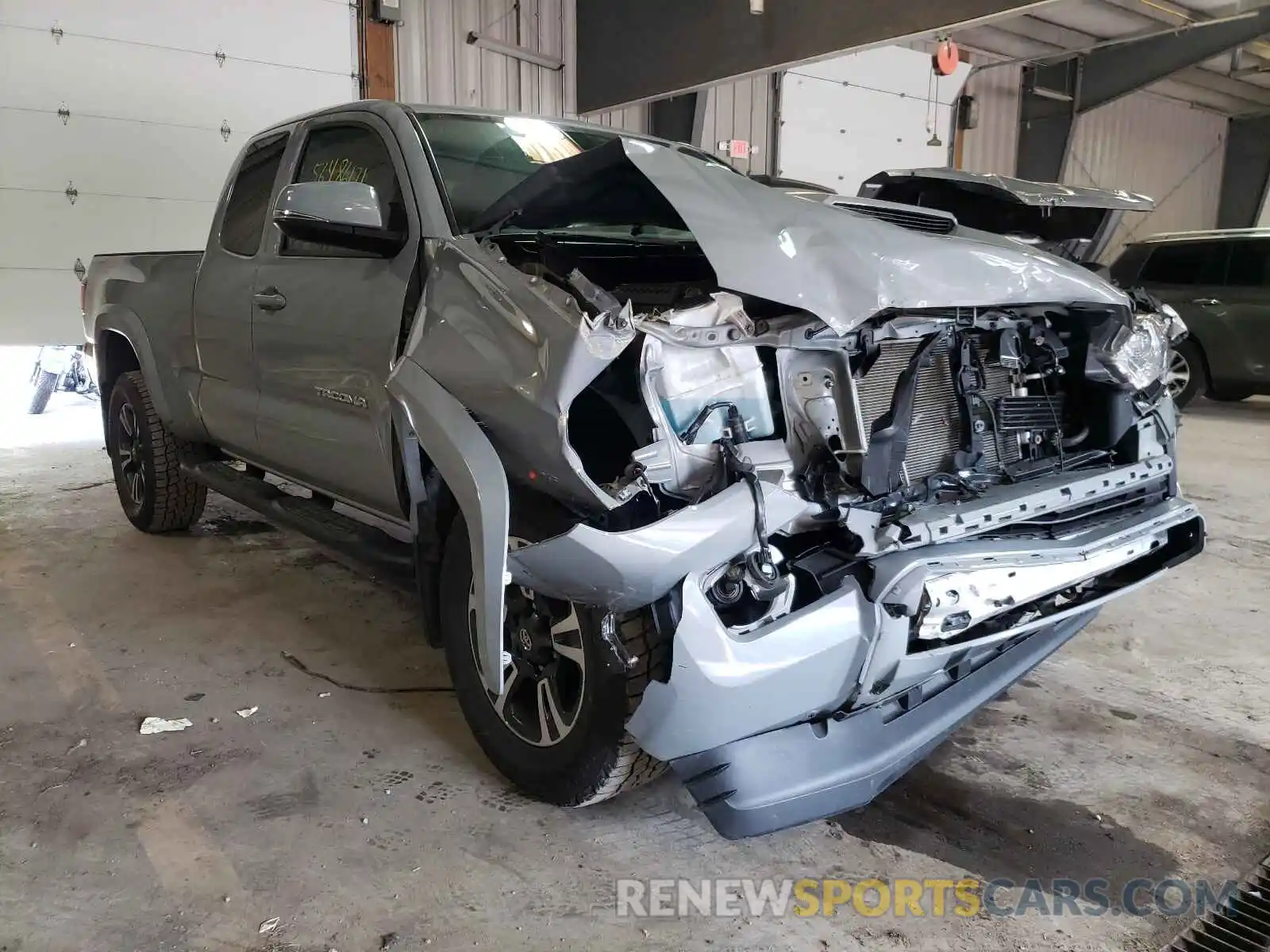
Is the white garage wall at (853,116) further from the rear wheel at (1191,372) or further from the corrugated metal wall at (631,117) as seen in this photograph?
the rear wheel at (1191,372)

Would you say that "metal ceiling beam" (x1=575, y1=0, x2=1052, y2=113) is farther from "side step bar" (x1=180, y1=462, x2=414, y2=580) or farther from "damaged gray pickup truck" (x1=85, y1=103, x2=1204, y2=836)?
"side step bar" (x1=180, y1=462, x2=414, y2=580)

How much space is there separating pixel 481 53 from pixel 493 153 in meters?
7.07

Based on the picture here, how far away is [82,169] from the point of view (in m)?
7.54

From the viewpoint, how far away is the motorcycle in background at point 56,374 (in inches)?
360

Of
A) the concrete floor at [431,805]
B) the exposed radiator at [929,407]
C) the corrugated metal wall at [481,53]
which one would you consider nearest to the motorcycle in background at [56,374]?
the corrugated metal wall at [481,53]

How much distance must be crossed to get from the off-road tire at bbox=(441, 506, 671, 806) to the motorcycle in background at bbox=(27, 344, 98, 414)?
26.6 ft

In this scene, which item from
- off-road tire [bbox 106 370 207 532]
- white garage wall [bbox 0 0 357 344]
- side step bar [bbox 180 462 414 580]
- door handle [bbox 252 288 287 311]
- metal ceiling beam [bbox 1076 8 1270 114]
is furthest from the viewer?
metal ceiling beam [bbox 1076 8 1270 114]

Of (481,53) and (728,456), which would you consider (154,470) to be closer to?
(728,456)

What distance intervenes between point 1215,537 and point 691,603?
4144 millimetres

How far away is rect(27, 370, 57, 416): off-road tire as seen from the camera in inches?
359

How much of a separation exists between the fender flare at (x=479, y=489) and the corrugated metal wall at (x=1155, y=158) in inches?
584

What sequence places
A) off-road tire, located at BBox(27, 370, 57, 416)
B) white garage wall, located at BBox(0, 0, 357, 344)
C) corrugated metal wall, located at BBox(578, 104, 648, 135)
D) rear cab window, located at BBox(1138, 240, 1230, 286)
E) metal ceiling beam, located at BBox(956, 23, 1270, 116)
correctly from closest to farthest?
white garage wall, located at BBox(0, 0, 357, 344)
rear cab window, located at BBox(1138, 240, 1230, 286)
off-road tire, located at BBox(27, 370, 57, 416)
corrugated metal wall, located at BBox(578, 104, 648, 135)
metal ceiling beam, located at BBox(956, 23, 1270, 116)

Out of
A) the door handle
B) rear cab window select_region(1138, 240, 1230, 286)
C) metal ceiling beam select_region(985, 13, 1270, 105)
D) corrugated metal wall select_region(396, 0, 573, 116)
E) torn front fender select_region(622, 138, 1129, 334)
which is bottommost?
the door handle

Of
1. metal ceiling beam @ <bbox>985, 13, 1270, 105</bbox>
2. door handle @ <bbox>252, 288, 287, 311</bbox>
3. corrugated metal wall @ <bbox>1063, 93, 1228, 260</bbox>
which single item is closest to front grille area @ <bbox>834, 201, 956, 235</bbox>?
door handle @ <bbox>252, 288, 287, 311</bbox>
